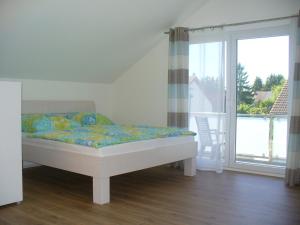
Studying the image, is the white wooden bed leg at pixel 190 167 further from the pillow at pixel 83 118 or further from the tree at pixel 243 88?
the pillow at pixel 83 118

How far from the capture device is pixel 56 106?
16.8 ft

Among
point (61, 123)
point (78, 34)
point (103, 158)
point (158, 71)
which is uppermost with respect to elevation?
point (78, 34)

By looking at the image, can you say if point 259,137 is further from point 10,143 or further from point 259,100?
point 10,143

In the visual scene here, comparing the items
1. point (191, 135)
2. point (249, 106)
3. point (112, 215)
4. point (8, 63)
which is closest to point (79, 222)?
point (112, 215)

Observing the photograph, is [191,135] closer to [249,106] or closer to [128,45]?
[249,106]

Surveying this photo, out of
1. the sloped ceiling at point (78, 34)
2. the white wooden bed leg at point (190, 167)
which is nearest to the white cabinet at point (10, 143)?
the sloped ceiling at point (78, 34)

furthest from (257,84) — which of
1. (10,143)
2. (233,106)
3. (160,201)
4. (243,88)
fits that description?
(10,143)

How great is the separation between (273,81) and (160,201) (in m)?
2.34

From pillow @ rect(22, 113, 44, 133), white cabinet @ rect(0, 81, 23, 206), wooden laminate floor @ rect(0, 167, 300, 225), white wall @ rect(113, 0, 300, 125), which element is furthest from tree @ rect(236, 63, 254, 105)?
white cabinet @ rect(0, 81, 23, 206)

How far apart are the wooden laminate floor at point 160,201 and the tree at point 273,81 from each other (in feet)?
3.96

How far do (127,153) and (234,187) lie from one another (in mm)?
1350

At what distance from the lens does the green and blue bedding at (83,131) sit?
3.46 m

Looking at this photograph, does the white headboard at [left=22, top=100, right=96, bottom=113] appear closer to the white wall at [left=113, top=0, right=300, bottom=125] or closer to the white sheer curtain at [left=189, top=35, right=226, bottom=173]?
the white wall at [left=113, top=0, right=300, bottom=125]

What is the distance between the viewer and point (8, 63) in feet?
14.3
